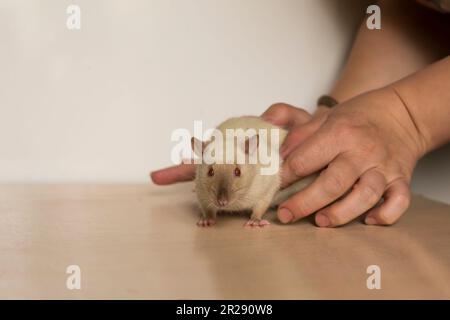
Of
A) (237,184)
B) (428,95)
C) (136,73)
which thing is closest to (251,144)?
(237,184)

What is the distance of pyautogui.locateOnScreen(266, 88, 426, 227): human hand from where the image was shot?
3.91 ft

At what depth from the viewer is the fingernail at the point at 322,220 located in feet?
3.89

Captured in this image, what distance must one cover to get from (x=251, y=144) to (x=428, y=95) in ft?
1.49

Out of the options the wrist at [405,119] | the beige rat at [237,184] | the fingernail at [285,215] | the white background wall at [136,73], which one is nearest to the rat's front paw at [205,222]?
the beige rat at [237,184]

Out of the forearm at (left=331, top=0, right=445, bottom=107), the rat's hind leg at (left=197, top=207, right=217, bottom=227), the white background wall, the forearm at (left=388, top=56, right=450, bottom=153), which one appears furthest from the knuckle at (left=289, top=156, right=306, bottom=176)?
the white background wall

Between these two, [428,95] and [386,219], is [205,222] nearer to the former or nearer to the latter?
[386,219]

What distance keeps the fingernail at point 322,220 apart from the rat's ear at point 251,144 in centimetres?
22

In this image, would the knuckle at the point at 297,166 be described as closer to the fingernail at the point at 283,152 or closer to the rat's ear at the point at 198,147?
the fingernail at the point at 283,152

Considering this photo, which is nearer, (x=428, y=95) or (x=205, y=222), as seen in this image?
(x=205, y=222)

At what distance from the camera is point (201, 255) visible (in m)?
0.96

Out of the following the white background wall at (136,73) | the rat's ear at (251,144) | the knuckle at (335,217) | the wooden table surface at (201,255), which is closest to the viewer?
the wooden table surface at (201,255)

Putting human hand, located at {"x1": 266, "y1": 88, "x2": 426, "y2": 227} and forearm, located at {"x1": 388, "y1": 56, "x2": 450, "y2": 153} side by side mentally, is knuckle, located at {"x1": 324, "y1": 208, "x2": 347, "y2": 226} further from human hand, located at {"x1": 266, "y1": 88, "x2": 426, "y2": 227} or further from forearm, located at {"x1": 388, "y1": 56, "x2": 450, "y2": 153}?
forearm, located at {"x1": 388, "y1": 56, "x2": 450, "y2": 153}

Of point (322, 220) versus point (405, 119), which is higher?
point (405, 119)
